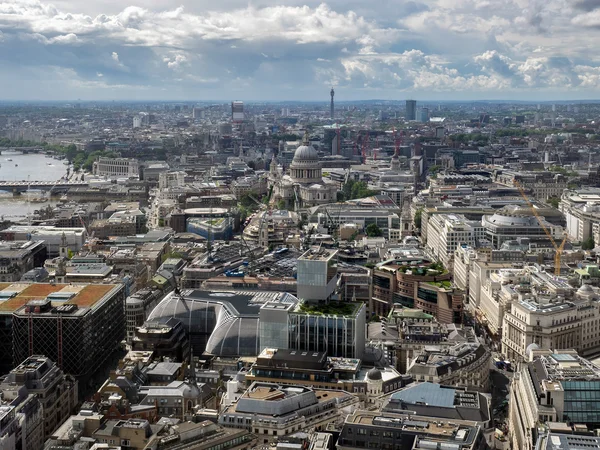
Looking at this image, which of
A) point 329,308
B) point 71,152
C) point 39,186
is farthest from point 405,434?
point 71,152

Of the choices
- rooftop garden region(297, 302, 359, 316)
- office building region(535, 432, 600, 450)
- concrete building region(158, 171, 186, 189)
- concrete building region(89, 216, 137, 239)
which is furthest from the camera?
concrete building region(158, 171, 186, 189)

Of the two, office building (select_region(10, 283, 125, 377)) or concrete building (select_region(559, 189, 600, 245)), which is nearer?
office building (select_region(10, 283, 125, 377))

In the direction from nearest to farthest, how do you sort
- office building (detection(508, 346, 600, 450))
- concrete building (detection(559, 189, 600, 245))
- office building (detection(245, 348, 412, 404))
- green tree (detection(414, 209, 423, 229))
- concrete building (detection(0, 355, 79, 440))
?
office building (detection(508, 346, 600, 450)) < office building (detection(245, 348, 412, 404)) < concrete building (detection(0, 355, 79, 440)) < concrete building (detection(559, 189, 600, 245)) < green tree (detection(414, 209, 423, 229))

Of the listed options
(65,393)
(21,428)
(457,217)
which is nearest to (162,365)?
(65,393)

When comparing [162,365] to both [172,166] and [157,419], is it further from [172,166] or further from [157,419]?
[172,166]

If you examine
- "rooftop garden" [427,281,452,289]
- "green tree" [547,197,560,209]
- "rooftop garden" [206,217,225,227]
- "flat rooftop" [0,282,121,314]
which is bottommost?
"rooftop garden" [427,281,452,289]

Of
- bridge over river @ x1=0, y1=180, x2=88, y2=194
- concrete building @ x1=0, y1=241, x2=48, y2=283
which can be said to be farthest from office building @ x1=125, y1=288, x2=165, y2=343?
bridge over river @ x1=0, y1=180, x2=88, y2=194

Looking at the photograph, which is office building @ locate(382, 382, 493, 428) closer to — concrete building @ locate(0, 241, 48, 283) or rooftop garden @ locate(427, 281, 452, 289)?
rooftop garden @ locate(427, 281, 452, 289)
